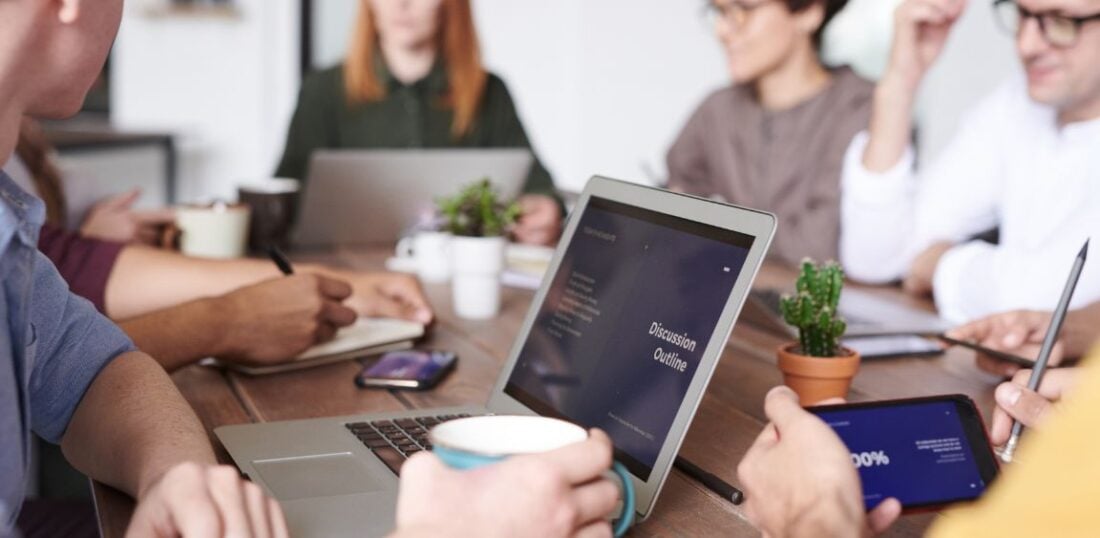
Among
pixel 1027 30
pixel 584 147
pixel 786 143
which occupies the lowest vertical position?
pixel 584 147

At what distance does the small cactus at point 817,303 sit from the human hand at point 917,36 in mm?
1080

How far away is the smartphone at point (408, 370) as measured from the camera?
1152 millimetres

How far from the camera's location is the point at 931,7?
6.33 ft

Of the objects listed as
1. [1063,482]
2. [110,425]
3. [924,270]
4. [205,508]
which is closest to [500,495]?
[205,508]

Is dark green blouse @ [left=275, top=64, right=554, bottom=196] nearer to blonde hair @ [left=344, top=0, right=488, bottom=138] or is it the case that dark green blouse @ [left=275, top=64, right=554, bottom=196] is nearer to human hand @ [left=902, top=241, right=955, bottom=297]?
blonde hair @ [left=344, top=0, right=488, bottom=138]

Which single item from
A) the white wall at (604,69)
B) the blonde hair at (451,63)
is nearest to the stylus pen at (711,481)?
the blonde hair at (451,63)

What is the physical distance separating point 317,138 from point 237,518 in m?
2.02

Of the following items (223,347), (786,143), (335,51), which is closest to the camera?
(223,347)

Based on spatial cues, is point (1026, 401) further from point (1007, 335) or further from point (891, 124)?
point (891, 124)

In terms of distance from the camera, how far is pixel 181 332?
1.17 metres

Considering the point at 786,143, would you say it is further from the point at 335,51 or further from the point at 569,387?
the point at 335,51

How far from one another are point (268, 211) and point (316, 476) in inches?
46.4

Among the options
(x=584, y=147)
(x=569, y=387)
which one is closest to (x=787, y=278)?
(x=569, y=387)

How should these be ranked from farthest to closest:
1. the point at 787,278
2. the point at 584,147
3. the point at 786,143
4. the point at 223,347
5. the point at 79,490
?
the point at 584,147 → the point at 786,143 → the point at 787,278 → the point at 79,490 → the point at 223,347
